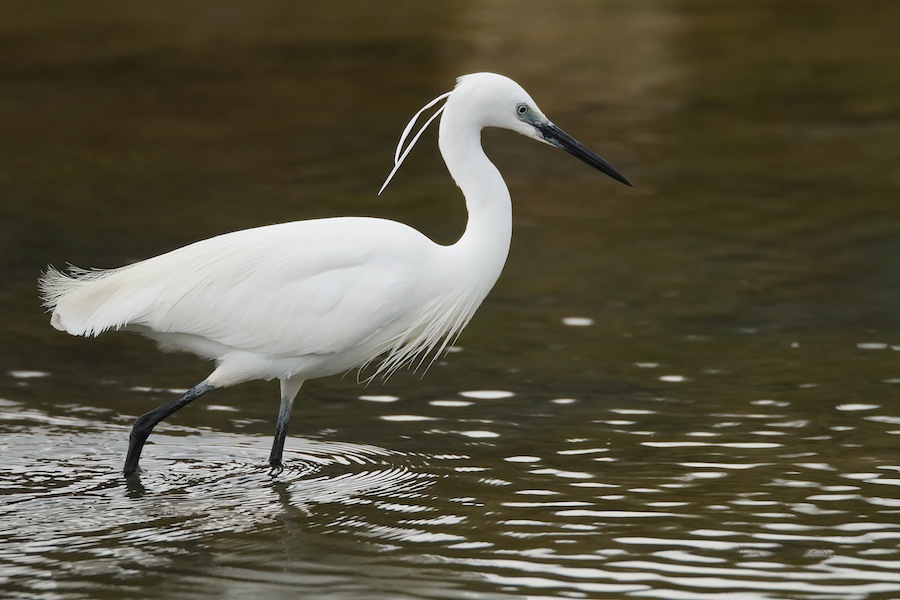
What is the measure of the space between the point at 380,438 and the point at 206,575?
1823mm

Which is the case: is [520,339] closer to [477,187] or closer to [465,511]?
[477,187]

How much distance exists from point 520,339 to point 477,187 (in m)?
2.33

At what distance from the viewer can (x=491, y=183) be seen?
20.0 feet

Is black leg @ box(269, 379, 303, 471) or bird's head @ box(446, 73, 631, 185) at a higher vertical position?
bird's head @ box(446, 73, 631, 185)

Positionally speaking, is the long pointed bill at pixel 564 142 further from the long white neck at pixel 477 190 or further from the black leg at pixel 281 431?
the black leg at pixel 281 431

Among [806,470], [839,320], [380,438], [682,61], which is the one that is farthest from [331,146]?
[806,470]

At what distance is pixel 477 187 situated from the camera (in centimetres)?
611

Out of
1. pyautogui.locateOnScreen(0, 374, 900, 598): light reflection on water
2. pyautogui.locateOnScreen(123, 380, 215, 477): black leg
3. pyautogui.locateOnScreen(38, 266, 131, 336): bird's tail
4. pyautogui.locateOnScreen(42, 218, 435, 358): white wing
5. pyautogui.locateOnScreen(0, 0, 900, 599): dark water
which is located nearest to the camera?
pyautogui.locateOnScreen(0, 374, 900, 598): light reflection on water

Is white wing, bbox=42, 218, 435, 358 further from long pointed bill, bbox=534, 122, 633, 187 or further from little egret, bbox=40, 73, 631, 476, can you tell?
long pointed bill, bbox=534, 122, 633, 187

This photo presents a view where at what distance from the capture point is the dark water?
17.3 ft

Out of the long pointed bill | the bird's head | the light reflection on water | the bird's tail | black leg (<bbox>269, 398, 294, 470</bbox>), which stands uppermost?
the bird's head

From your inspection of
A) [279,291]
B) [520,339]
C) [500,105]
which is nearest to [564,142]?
[500,105]

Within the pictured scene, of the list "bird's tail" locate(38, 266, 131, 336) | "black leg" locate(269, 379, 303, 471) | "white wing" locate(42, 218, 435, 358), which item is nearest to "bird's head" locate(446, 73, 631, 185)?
"white wing" locate(42, 218, 435, 358)

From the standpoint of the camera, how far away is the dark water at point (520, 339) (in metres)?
5.26
